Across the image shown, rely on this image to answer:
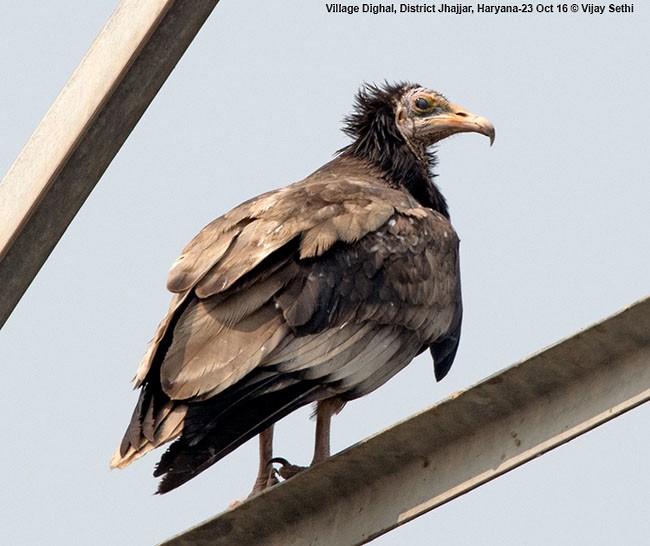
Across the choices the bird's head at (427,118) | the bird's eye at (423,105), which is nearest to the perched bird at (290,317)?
the bird's head at (427,118)

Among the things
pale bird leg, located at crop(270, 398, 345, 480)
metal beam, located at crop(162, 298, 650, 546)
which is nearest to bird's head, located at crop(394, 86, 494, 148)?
pale bird leg, located at crop(270, 398, 345, 480)

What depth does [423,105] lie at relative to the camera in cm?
1049

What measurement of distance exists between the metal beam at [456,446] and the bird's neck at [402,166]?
13.4ft

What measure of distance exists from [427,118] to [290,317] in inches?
129

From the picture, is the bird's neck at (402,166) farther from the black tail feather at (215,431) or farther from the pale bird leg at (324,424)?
the black tail feather at (215,431)

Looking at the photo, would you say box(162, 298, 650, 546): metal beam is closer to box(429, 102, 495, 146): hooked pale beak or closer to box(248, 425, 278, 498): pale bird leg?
box(248, 425, 278, 498): pale bird leg

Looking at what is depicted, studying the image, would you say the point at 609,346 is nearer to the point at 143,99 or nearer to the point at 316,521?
the point at 316,521

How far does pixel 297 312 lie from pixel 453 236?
170cm

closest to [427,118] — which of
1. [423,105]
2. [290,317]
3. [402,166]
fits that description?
[423,105]

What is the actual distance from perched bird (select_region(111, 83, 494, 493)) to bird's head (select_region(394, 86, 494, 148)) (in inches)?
40.1

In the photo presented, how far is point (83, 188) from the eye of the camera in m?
5.45

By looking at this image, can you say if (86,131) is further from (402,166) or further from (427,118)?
(427,118)

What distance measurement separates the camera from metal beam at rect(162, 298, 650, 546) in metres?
5.44

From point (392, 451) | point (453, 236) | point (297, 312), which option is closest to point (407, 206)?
point (453, 236)
